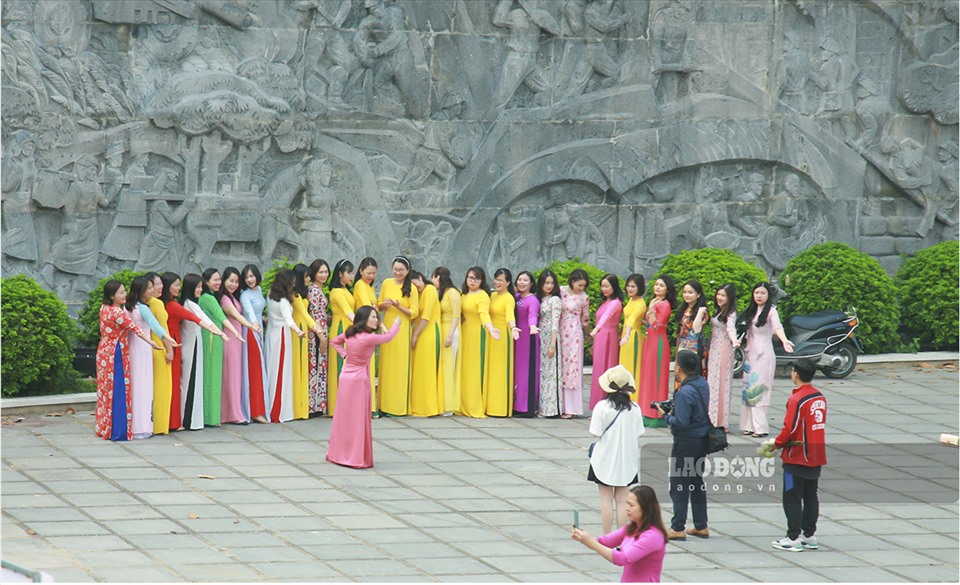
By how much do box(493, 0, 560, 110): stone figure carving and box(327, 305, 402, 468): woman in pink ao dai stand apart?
17.3 feet

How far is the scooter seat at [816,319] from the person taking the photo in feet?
53.2

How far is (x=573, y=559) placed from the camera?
9.93 meters

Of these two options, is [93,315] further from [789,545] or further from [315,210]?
[789,545]

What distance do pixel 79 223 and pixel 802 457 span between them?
28.2ft

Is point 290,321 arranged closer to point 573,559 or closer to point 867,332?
point 573,559

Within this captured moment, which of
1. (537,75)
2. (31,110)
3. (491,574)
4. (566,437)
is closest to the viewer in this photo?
(491,574)

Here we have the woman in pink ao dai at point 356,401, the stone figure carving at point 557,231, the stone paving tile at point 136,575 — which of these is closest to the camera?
the stone paving tile at point 136,575

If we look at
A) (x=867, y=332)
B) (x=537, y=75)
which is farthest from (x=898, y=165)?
(x=537, y=75)

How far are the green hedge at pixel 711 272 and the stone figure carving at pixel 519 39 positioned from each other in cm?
270

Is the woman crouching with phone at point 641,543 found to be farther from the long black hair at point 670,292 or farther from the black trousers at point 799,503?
the long black hair at point 670,292

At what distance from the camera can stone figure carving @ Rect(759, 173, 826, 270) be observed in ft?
59.0

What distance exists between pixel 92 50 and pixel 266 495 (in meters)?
6.28

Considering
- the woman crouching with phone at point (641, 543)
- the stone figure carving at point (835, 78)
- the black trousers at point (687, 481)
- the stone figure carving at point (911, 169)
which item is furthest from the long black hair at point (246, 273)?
the stone figure carving at point (911, 169)

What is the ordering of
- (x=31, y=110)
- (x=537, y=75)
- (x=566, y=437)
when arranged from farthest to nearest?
1. (x=537, y=75)
2. (x=31, y=110)
3. (x=566, y=437)
